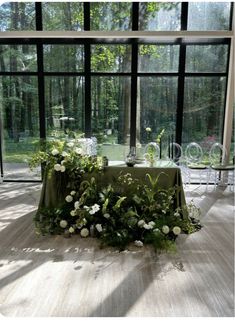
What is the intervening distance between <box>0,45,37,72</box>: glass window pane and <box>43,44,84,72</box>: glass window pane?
26 centimetres

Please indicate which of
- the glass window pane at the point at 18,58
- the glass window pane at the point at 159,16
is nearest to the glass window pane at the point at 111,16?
the glass window pane at the point at 159,16

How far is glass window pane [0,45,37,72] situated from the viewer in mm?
5973

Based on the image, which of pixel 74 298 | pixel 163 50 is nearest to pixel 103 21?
pixel 163 50

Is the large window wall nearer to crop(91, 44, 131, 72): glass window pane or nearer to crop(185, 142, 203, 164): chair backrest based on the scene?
crop(91, 44, 131, 72): glass window pane

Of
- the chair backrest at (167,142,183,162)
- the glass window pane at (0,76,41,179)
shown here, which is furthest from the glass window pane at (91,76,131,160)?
the glass window pane at (0,76,41,179)

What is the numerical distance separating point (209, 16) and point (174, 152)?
9.27 ft

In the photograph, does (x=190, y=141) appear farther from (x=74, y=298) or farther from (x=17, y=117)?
(x=74, y=298)

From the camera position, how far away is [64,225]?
11.8 ft

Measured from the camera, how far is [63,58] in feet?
19.8

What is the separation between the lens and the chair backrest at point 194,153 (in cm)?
614

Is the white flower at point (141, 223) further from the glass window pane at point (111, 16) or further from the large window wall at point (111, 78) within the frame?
the glass window pane at point (111, 16)

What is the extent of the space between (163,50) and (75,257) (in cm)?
461

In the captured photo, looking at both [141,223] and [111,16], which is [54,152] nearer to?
[141,223]

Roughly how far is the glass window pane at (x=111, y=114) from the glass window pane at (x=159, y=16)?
3.82 ft
